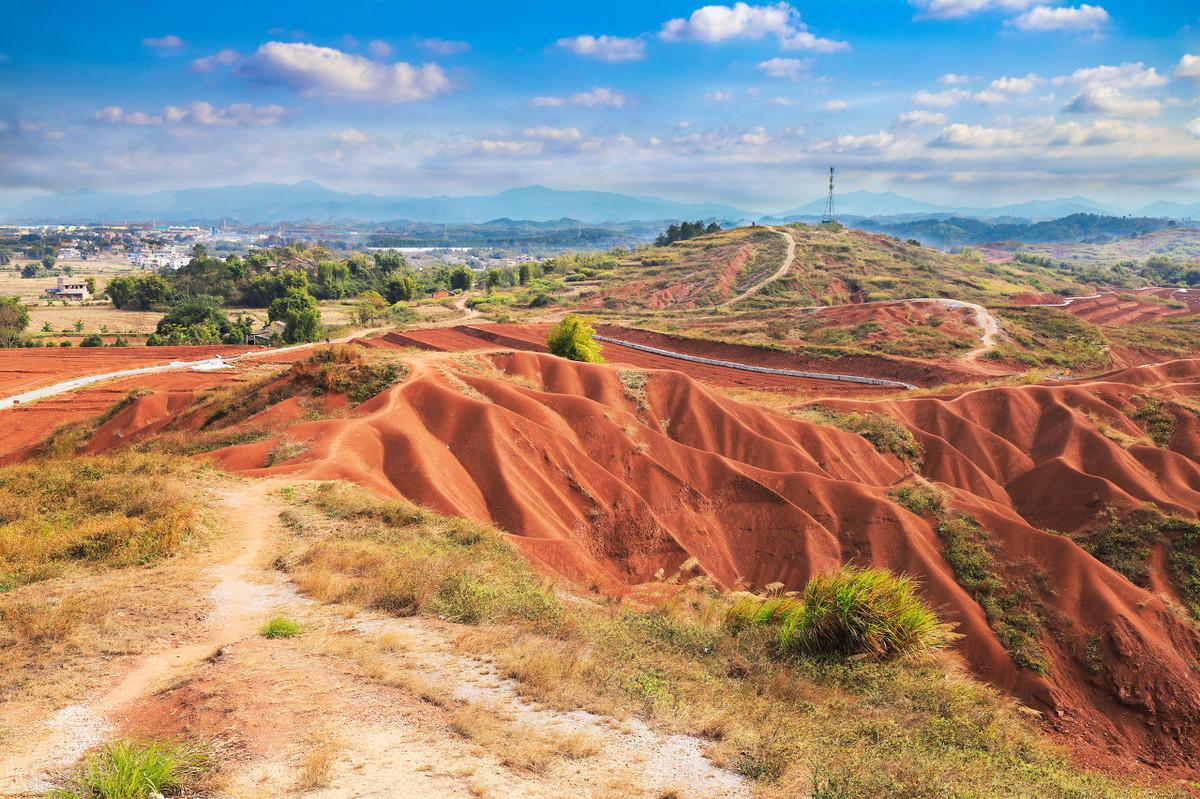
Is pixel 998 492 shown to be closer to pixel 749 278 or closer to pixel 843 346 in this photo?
pixel 843 346

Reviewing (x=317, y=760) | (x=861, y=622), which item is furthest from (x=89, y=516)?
(x=861, y=622)

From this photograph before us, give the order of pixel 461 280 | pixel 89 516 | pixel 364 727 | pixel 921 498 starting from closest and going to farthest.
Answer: pixel 364 727 → pixel 89 516 → pixel 921 498 → pixel 461 280

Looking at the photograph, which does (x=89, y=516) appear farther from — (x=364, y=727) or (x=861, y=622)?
(x=861, y=622)

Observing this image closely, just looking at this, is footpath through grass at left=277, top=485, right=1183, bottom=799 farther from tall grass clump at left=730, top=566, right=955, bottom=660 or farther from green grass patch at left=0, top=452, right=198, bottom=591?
green grass patch at left=0, top=452, right=198, bottom=591

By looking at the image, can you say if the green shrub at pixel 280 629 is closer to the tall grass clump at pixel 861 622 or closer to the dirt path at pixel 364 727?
the dirt path at pixel 364 727

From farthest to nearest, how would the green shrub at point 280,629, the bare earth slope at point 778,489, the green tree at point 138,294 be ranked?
the green tree at point 138,294 → the bare earth slope at point 778,489 → the green shrub at point 280,629

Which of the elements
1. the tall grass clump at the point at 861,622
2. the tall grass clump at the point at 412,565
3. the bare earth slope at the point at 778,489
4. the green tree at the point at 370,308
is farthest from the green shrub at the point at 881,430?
the green tree at the point at 370,308

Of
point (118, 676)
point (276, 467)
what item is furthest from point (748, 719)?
point (276, 467)
